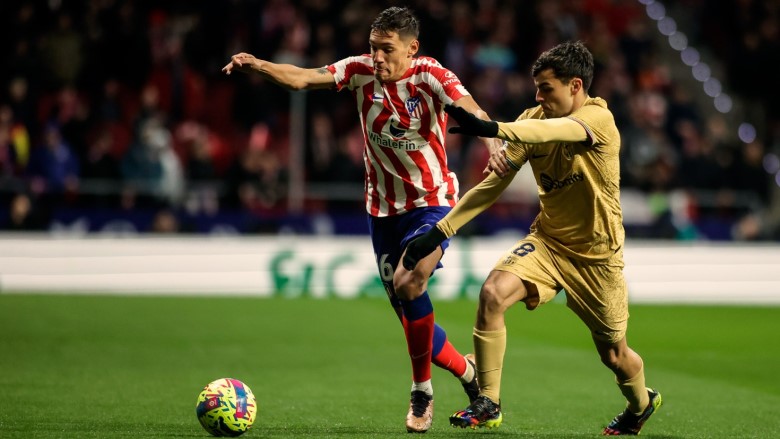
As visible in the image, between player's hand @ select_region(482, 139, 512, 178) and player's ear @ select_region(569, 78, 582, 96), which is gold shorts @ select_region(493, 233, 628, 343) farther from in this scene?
player's ear @ select_region(569, 78, 582, 96)

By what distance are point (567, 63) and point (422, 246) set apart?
1.28 m

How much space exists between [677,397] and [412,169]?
9.93ft

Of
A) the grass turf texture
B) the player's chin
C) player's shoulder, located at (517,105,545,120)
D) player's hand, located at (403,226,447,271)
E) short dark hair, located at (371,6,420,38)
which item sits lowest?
the grass turf texture

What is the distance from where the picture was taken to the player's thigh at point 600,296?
637 cm

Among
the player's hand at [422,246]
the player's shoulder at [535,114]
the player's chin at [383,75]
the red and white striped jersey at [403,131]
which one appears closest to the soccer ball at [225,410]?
the player's hand at [422,246]

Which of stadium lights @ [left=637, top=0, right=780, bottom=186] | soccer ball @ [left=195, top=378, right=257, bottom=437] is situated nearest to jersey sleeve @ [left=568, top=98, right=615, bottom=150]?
soccer ball @ [left=195, top=378, right=257, bottom=437]

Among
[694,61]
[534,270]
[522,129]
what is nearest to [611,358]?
[534,270]

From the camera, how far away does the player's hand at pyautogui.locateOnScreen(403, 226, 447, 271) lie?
638 centimetres

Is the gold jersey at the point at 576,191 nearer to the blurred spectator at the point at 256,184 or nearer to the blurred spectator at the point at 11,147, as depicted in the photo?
the blurred spectator at the point at 256,184

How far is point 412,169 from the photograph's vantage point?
23.2 feet

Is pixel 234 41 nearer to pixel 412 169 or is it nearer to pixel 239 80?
pixel 239 80

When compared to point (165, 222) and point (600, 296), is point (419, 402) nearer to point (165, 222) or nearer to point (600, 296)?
point (600, 296)

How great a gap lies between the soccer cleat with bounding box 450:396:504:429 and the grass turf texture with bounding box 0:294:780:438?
193 millimetres

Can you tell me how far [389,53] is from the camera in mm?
6891
